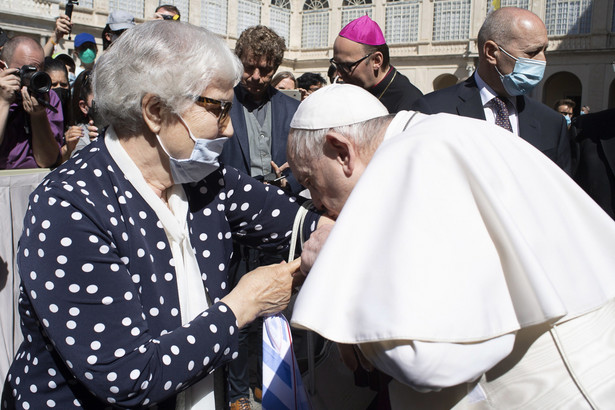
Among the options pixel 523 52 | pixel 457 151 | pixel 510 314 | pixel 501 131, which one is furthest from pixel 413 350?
pixel 523 52

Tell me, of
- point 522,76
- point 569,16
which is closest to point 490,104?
point 522,76

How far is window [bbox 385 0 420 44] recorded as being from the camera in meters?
32.7

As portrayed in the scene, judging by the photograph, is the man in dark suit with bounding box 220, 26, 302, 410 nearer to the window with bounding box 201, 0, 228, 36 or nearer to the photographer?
the photographer

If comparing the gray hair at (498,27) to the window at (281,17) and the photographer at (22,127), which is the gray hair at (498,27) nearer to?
the photographer at (22,127)

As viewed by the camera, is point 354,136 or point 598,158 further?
point 598,158

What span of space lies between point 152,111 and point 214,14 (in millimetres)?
32463

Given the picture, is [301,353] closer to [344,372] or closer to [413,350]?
[344,372]

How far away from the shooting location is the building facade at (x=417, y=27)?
92.1 feet

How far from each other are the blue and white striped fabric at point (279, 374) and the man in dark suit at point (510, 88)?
6.56ft

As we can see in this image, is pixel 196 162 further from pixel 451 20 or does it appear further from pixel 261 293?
pixel 451 20

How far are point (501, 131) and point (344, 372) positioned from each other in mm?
1155

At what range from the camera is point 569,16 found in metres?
29.0

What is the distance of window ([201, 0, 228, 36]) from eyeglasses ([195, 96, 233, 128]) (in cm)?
3141

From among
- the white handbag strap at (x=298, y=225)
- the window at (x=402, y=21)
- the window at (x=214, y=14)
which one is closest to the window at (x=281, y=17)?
the window at (x=214, y=14)
